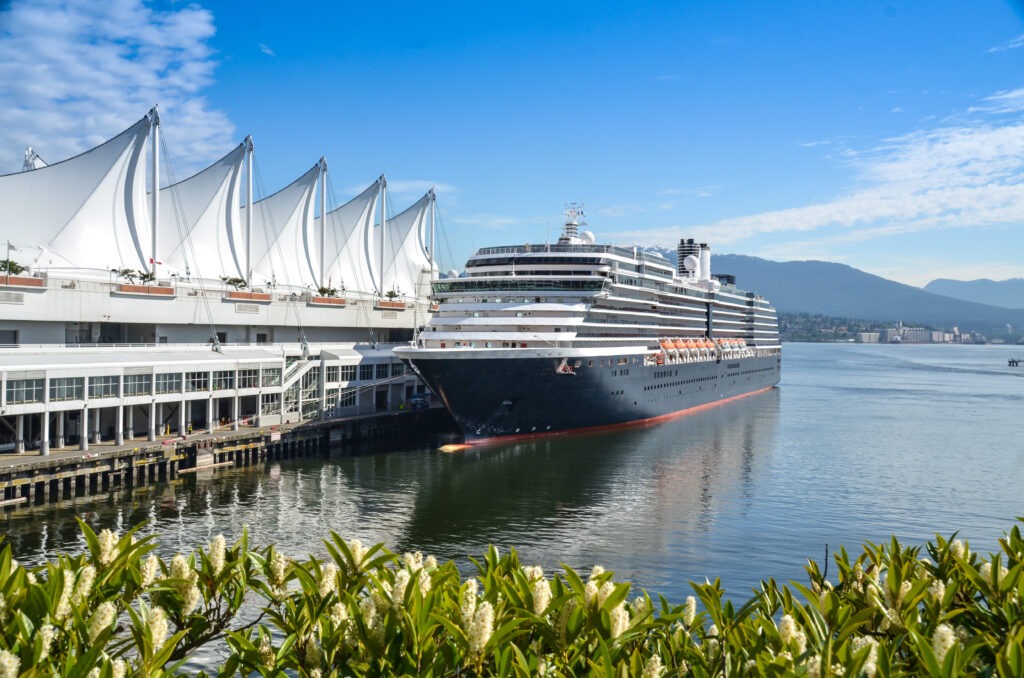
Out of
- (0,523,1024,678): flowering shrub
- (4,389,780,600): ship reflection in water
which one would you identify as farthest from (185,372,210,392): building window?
(0,523,1024,678): flowering shrub

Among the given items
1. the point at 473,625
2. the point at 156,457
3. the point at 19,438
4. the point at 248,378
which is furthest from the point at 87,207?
the point at 473,625

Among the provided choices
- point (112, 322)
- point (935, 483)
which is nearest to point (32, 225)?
point (112, 322)

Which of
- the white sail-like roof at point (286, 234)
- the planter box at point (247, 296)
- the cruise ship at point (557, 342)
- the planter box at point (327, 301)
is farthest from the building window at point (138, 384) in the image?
the white sail-like roof at point (286, 234)

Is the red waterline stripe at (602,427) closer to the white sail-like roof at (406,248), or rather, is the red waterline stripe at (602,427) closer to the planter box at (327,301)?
the planter box at (327,301)

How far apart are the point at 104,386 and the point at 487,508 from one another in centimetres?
1566

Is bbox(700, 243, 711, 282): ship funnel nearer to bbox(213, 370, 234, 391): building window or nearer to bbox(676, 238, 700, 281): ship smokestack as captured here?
bbox(676, 238, 700, 281): ship smokestack

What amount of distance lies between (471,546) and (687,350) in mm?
32651

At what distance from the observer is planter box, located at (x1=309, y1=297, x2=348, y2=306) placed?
161ft

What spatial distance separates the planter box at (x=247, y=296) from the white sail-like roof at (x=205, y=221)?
332 inches

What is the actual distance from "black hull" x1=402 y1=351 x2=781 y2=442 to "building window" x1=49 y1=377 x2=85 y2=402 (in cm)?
1322

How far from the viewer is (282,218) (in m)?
60.3

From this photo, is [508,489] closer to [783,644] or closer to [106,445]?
[106,445]

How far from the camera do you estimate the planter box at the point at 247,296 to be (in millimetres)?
43403

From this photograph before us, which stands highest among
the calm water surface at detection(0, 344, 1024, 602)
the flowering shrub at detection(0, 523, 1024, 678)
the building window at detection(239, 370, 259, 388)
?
the building window at detection(239, 370, 259, 388)
